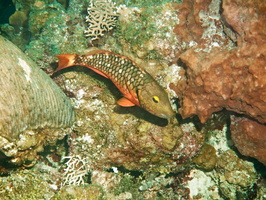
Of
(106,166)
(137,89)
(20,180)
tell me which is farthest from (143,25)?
(20,180)

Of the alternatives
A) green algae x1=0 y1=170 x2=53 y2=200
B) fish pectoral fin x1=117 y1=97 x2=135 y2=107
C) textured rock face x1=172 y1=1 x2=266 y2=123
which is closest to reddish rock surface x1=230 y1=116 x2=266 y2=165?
textured rock face x1=172 y1=1 x2=266 y2=123

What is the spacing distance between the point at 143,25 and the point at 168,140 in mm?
2568

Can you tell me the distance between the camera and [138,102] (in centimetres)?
355

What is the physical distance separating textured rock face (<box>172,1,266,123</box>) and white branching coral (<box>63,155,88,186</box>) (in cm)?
267

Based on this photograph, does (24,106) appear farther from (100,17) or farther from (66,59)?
(100,17)

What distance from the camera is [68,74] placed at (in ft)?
14.0

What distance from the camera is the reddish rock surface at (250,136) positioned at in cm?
363

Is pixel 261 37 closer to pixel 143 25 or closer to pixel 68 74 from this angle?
pixel 143 25

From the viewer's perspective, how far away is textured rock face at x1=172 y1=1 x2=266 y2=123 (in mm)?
2986

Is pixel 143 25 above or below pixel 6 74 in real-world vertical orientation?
above

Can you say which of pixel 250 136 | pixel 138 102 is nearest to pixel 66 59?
pixel 138 102

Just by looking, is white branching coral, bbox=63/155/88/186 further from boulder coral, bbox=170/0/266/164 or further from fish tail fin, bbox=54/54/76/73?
boulder coral, bbox=170/0/266/164

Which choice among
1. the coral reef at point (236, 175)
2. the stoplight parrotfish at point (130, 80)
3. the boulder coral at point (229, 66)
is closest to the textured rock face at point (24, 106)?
the stoplight parrotfish at point (130, 80)

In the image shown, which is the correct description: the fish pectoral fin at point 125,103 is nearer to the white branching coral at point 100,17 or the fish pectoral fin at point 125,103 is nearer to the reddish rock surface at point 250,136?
the white branching coral at point 100,17
